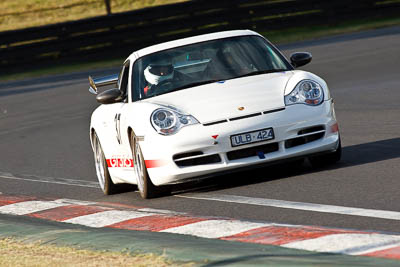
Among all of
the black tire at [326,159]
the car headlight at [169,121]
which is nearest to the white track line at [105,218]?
the car headlight at [169,121]

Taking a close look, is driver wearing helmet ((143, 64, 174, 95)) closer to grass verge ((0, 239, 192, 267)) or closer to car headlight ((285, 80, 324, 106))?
car headlight ((285, 80, 324, 106))

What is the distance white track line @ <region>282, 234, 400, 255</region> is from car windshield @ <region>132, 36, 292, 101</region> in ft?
12.2

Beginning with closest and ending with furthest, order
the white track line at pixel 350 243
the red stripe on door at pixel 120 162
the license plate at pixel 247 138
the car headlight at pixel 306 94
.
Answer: the white track line at pixel 350 243, the license plate at pixel 247 138, the car headlight at pixel 306 94, the red stripe on door at pixel 120 162

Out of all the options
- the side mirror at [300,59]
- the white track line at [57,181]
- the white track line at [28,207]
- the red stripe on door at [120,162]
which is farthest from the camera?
the white track line at [57,181]

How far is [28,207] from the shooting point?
8.77 metres

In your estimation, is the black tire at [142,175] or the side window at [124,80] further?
the side window at [124,80]

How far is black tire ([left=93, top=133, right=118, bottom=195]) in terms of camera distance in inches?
380

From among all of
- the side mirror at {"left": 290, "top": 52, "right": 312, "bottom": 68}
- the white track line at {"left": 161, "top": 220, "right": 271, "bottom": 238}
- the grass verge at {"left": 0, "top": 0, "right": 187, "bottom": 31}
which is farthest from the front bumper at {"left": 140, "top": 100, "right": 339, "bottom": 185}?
the grass verge at {"left": 0, "top": 0, "right": 187, "bottom": 31}

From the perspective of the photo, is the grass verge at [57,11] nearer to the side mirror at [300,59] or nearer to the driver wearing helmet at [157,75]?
the side mirror at [300,59]

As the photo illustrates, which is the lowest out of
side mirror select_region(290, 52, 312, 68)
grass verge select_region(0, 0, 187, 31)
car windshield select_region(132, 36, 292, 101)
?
grass verge select_region(0, 0, 187, 31)

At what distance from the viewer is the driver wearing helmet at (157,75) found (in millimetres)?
9102

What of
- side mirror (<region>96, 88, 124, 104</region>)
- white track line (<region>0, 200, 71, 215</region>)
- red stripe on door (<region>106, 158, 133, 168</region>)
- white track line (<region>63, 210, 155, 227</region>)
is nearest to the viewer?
white track line (<region>63, 210, 155, 227</region>)

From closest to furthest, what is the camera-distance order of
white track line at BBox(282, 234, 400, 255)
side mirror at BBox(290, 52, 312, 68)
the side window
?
white track line at BBox(282, 234, 400, 255)
side mirror at BBox(290, 52, 312, 68)
the side window

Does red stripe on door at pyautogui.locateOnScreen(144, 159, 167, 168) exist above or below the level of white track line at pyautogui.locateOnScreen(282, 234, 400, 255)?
below
